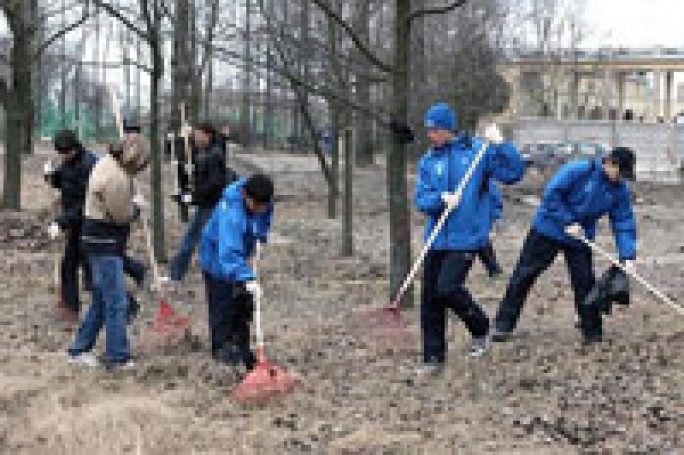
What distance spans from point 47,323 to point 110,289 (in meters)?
1.72

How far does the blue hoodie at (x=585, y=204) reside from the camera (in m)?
6.96

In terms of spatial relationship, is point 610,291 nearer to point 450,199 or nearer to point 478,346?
point 478,346

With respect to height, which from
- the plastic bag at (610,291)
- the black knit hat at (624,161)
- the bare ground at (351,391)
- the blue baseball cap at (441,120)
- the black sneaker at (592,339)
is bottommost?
the bare ground at (351,391)

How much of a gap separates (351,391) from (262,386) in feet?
2.06

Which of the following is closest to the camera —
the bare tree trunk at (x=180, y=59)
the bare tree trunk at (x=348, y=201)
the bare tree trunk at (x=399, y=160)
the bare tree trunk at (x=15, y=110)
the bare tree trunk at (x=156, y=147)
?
the bare tree trunk at (x=399, y=160)

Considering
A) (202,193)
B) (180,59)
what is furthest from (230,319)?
(180,59)

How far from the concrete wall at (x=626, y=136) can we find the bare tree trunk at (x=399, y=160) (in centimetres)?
2832

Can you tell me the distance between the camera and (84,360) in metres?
6.75

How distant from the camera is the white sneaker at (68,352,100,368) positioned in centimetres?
673

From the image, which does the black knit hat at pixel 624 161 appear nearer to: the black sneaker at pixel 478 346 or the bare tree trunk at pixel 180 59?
the black sneaker at pixel 478 346

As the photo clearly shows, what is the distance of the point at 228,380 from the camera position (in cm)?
633

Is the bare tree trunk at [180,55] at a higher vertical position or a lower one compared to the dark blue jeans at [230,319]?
higher

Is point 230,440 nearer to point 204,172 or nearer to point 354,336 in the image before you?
point 354,336

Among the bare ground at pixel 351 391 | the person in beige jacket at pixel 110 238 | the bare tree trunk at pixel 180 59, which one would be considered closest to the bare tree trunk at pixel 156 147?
the bare tree trunk at pixel 180 59
